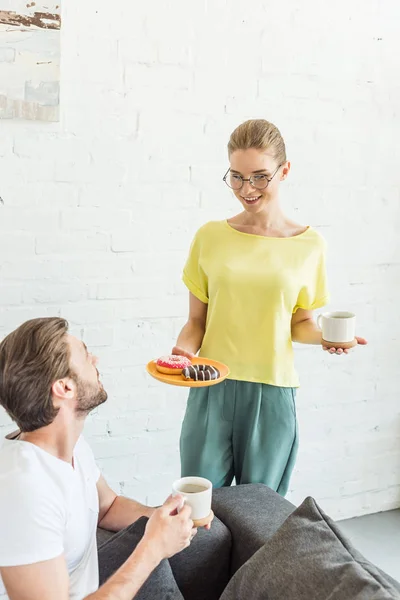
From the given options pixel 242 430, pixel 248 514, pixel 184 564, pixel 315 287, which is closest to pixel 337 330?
pixel 315 287

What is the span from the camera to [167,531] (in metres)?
1.39

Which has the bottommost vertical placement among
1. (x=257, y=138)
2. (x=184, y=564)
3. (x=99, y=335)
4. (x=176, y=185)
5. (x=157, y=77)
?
(x=184, y=564)

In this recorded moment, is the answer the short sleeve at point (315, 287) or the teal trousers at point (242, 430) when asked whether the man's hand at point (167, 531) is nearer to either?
the teal trousers at point (242, 430)

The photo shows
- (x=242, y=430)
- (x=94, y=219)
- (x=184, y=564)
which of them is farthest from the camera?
(x=94, y=219)

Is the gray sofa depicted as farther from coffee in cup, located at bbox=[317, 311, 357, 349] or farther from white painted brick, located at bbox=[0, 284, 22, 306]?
white painted brick, located at bbox=[0, 284, 22, 306]

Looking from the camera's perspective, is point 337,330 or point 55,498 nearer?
point 55,498

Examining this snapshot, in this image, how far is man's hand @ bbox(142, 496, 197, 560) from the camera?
1387 millimetres

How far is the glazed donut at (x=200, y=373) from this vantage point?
1922 millimetres

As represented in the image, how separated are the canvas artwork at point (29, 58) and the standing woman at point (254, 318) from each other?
690 millimetres

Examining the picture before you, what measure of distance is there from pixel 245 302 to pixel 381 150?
4.22 ft

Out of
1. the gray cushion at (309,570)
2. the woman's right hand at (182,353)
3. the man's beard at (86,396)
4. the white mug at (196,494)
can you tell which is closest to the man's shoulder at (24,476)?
the man's beard at (86,396)

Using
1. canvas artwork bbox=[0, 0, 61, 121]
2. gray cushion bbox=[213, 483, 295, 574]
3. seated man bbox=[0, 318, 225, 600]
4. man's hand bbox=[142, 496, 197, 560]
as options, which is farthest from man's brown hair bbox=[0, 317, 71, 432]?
canvas artwork bbox=[0, 0, 61, 121]

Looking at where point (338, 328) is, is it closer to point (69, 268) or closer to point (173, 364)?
point (173, 364)

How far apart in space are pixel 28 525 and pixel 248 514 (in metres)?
0.68
